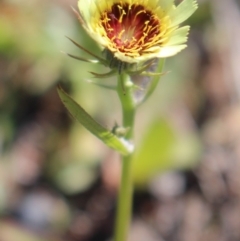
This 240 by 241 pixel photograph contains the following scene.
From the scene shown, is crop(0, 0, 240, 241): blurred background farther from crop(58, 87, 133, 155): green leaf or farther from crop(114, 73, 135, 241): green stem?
crop(58, 87, 133, 155): green leaf

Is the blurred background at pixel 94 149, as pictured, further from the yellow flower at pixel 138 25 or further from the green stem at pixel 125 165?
the yellow flower at pixel 138 25

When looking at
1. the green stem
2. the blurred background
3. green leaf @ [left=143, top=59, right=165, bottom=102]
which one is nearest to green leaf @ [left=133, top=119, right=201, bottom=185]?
the blurred background

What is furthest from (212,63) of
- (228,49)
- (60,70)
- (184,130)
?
(60,70)

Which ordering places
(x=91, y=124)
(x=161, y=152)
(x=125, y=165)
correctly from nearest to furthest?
1. (x=91, y=124)
2. (x=125, y=165)
3. (x=161, y=152)

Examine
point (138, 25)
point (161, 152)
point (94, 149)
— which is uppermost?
point (138, 25)

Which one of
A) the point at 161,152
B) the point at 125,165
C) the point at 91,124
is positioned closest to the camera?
the point at 91,124

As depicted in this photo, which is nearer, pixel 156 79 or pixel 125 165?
pixel 156 79

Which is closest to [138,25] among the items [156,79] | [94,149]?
[156,79]

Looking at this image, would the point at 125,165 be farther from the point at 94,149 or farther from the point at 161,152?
the point at 94,149
